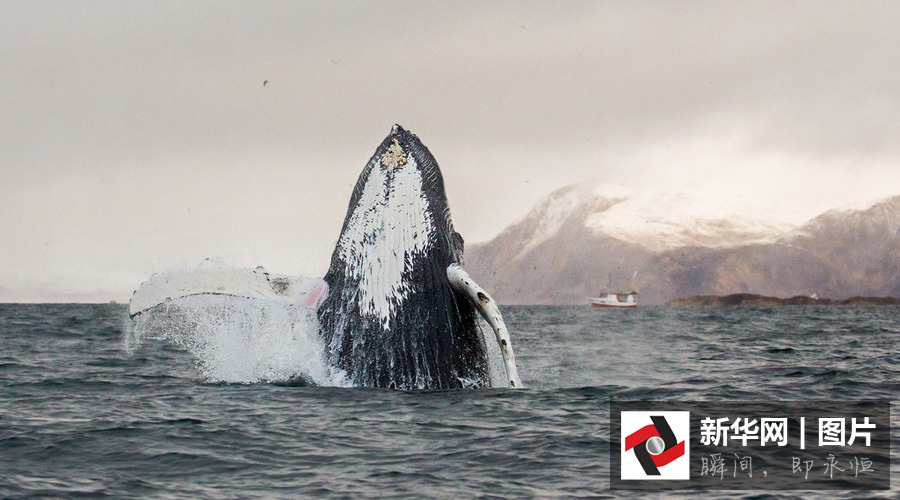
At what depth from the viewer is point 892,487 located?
6840 mm

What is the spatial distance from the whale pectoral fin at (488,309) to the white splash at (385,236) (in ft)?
1.97

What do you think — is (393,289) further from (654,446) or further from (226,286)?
(654,446)

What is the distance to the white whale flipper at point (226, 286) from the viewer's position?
31.6ft

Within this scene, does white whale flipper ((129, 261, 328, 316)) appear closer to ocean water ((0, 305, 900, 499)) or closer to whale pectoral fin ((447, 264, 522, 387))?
ocean water ((0, 305, 900, 499))

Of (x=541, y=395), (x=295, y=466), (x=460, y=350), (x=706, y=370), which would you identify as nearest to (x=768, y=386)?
(x=706, y=370)

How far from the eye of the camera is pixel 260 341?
37.8 ft

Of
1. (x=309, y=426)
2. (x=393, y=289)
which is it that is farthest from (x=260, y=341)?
(x=309, y=426)

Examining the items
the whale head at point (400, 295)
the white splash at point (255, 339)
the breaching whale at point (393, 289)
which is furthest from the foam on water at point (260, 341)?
the whale head at point (400, 295)

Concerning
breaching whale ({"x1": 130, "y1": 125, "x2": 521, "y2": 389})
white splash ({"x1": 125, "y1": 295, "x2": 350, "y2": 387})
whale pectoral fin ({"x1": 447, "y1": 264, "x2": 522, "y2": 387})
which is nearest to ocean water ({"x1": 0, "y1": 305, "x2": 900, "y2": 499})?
white splash ({"x1": 125, "y1": 295, "x2": 350, "y2": 387})

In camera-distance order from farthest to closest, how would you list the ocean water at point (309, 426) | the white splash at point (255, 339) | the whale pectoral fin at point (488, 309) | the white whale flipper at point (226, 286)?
1. the white splash at point (255, 339)
2. the white whale flipper at point (226, 286)
3. the whale pectoral fin at point (488, 309)
4. the ocean water at point (309, 426)

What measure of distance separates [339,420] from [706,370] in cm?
893

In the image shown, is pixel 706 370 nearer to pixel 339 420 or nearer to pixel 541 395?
pixel 541 395

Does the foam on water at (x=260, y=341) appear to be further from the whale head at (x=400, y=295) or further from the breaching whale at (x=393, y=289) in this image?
the whale head at (x=400, y=295)

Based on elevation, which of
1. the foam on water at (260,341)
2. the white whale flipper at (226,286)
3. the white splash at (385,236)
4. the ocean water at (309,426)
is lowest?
the ocean water at (309,426)
